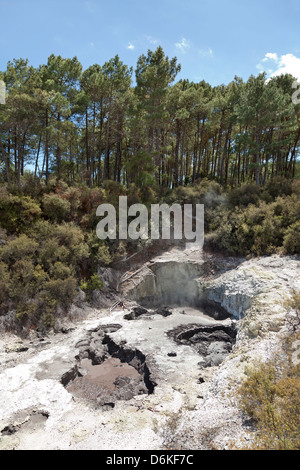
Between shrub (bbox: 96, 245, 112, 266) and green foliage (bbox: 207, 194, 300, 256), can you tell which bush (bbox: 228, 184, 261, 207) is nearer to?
green foliage (bbox: 207, 194, 300, 256)

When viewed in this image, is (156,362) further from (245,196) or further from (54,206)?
(245,196)

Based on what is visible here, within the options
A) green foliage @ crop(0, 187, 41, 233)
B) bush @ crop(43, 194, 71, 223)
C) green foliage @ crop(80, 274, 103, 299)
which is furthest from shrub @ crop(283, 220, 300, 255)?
green foliage @ crop(0, 187, 41, 233)

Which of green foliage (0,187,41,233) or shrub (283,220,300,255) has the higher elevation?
green foliage (0,187,41,233)

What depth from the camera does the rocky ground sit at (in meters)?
7.21

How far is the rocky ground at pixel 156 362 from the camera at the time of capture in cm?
721

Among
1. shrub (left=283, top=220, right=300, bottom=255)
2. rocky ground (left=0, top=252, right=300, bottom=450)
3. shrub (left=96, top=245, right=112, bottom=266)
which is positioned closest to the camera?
rocky ground (left=0, top=252, right=300, bottom=450)

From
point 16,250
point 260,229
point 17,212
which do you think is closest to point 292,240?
point 260,229

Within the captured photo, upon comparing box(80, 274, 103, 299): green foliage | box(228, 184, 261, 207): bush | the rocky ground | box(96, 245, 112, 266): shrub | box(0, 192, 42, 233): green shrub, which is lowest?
the rocky ground

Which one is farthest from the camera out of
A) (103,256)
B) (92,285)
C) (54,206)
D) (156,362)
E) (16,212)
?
(54,206)

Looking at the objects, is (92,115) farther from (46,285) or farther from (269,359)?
(269,359)

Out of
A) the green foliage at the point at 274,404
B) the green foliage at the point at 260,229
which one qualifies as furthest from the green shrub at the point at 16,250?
the green foliage at the point at 274,404

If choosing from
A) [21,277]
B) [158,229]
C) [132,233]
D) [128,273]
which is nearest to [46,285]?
[21,277]

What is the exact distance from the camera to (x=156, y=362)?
38.9 ft

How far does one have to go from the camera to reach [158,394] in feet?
31.5
